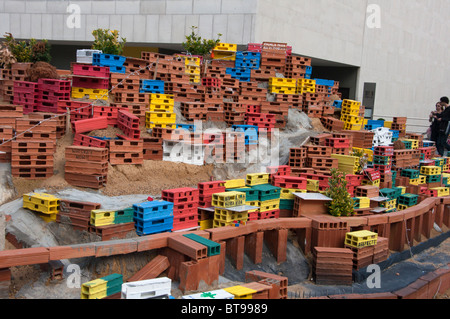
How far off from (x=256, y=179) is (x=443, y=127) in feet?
39.9

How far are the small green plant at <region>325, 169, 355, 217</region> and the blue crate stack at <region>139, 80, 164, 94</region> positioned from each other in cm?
685

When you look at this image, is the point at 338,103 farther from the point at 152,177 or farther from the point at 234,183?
the point at 152,177

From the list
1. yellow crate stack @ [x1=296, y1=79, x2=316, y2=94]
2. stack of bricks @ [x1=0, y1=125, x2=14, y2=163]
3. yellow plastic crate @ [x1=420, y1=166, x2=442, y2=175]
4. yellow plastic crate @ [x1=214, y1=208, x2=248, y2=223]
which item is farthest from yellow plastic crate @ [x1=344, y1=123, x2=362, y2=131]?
stack of bricks @ [x1=0, y1=125, x2=14, y2=163]

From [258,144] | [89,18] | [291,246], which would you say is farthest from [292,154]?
[89,18]

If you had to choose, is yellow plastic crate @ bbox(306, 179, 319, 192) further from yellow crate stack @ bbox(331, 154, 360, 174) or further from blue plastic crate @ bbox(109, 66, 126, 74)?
blue plastic crate @ bbox(109, 66, 126, 74)

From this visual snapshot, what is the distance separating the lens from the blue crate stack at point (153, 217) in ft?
35.4

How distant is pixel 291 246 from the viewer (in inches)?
523

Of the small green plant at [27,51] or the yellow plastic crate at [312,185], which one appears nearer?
the yellow plastic crate at [312,185]

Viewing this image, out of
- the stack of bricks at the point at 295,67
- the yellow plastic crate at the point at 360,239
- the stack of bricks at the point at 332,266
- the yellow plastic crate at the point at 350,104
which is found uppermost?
the stack of bricks at the point at 295,67

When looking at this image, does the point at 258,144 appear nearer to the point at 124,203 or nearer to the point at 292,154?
the point at 292,154

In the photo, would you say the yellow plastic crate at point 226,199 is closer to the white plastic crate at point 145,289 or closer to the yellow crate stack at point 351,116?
the white plastic crate at point 145,289

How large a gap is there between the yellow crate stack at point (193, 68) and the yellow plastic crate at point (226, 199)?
7937mm

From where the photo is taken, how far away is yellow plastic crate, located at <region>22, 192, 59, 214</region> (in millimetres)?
10625

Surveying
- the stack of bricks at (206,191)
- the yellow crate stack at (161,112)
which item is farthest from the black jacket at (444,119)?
the stack of bricks at (206,191)
